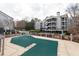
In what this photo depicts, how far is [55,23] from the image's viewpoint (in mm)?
2885

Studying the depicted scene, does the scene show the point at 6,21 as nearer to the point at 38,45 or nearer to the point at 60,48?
the point at 38,45

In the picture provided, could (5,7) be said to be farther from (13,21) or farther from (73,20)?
(73,20)

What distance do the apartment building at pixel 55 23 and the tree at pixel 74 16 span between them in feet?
0.36

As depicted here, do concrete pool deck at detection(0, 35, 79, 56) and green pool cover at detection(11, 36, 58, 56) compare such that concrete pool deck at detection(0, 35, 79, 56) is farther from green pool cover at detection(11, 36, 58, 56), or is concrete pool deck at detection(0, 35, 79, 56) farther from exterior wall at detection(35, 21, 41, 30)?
exterior wall at detection(35, 21, 41, 30)

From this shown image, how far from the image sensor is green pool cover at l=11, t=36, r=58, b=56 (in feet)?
8.83

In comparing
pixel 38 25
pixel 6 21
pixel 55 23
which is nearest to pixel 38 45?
pixel 38 25

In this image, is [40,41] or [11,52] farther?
[40,41]

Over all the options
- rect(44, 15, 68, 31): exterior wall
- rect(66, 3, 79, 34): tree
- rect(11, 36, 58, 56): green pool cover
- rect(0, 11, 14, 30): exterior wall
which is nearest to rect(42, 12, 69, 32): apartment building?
rect(44, 15, 68, 31): exterior wall

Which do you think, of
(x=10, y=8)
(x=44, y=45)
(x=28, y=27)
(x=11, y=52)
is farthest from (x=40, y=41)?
(x=10, y=8)

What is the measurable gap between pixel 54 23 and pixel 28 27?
18.0 inches

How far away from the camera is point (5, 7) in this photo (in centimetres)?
272

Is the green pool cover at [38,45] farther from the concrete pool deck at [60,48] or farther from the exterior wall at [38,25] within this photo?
the exterior wall at [38,25]

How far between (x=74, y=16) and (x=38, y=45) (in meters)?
0.77

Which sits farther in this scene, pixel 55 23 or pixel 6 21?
pixel 55 23
